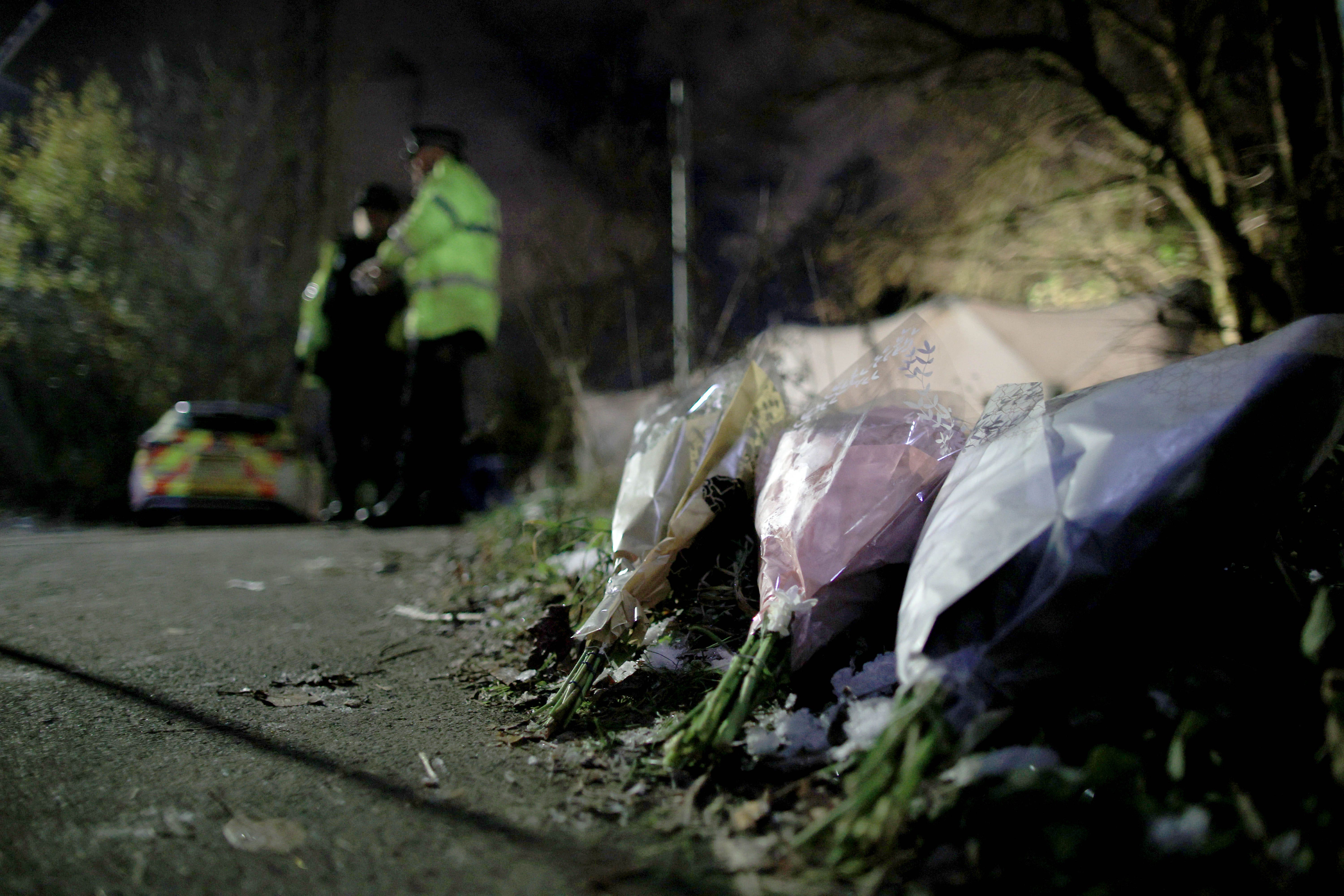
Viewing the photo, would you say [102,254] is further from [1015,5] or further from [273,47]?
[1015,5]

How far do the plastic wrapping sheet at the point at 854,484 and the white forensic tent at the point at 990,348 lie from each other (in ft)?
4.97

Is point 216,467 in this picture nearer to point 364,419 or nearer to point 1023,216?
point 364,419

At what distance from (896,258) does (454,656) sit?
139 inches

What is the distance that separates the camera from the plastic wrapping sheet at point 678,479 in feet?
4.95

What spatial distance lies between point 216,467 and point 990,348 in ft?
20.2

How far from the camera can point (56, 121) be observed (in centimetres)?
583

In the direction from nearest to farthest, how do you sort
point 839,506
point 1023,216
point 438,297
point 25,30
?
point 839,506 → point 1023,216 → point 438,297 → point 25,30

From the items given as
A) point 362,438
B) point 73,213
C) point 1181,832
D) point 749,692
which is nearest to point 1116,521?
point 1181,832

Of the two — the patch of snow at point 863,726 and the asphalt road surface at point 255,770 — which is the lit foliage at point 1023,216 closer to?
the patch of snow at point 863,726

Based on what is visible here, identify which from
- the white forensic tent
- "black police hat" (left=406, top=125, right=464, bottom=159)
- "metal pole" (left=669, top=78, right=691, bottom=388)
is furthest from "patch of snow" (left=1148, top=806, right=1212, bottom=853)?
"black police hat" (left=406, top=125, right=464, bottom=159)

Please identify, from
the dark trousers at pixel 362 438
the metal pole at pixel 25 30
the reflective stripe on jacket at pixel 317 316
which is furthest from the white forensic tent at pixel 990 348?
the metal pole at pixel 25 30

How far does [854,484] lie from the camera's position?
1.38m

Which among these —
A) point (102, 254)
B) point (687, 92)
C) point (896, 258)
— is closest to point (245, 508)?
point (102, 254)

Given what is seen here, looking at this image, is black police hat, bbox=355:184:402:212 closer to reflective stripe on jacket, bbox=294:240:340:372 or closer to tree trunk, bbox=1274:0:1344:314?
reflective stripe on jacket, bbox=294:240:340:372
